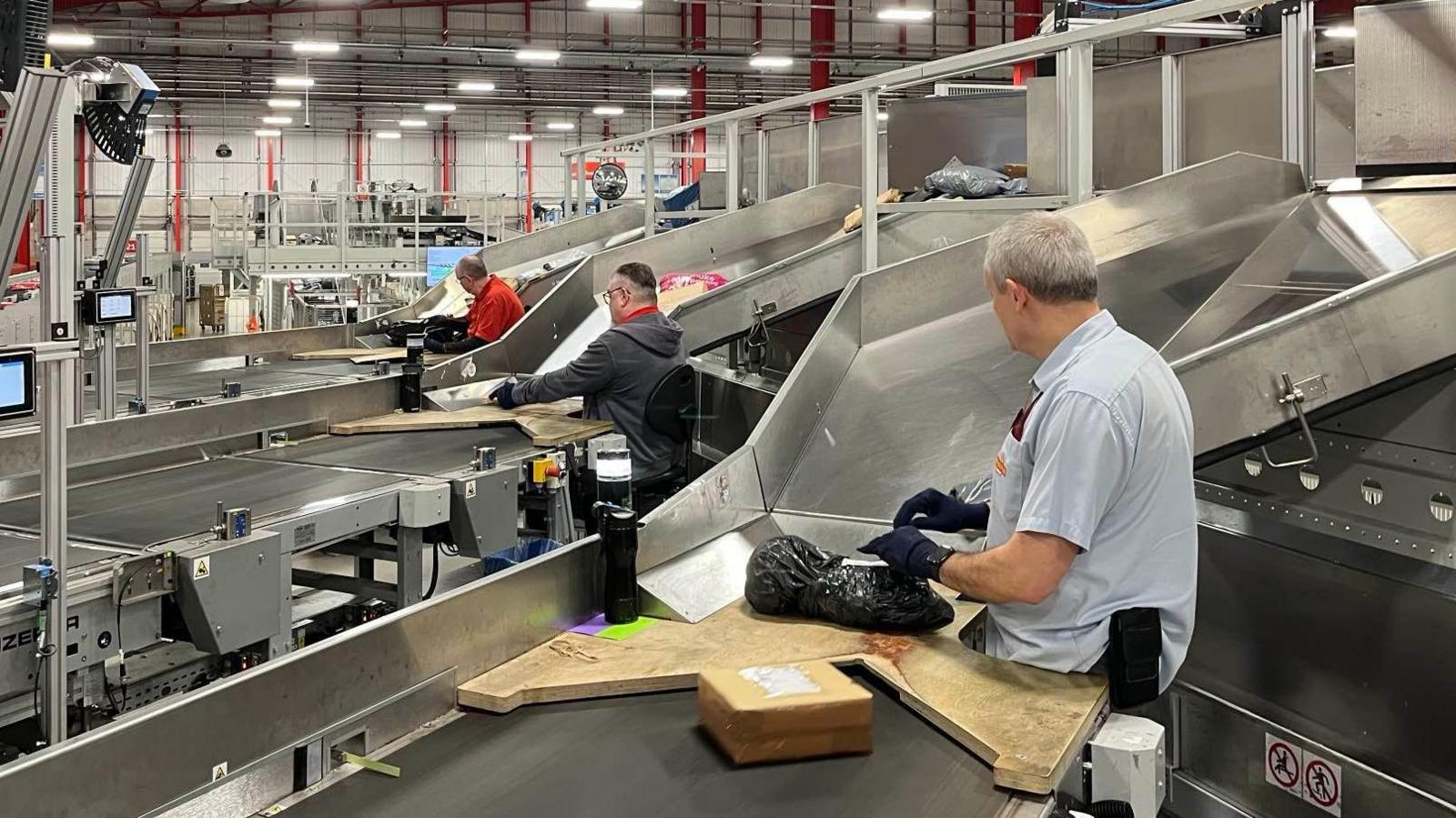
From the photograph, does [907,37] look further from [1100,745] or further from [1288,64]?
[1100,745]

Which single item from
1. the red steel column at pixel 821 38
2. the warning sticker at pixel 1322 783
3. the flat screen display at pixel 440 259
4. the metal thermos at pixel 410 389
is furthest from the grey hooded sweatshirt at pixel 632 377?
the red steel column at pixel 821 38

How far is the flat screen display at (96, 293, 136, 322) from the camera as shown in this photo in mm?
3387

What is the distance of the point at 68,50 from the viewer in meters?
14.5

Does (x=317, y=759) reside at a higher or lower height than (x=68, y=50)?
lower

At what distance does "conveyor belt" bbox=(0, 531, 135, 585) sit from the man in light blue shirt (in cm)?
171

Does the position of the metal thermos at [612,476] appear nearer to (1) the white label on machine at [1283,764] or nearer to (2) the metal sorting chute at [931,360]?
(2) the metal sorting chute at [931,360]

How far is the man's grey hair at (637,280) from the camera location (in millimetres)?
4035

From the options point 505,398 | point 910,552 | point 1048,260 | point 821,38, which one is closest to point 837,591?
point 910,552

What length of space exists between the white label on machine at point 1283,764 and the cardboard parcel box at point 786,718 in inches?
52.1

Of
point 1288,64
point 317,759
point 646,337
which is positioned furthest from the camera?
point 646,337

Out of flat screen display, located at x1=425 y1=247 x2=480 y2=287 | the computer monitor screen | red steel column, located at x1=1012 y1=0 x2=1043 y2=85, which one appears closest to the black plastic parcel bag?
the computer monitor screen

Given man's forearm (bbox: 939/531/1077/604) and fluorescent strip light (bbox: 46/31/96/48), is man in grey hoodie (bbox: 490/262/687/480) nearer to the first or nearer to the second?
man's forearm (bbox: 939/531/1077/604)

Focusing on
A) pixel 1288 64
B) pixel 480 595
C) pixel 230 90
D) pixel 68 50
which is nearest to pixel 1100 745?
pixel 480 595

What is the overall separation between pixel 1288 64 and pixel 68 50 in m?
15.0
